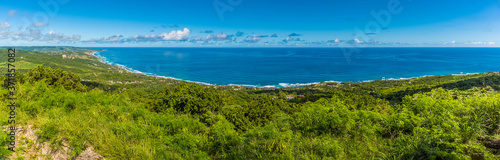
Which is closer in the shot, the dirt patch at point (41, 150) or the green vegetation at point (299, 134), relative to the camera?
the green vegetation at point (299, 134)

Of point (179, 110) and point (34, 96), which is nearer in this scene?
point (34, 96)

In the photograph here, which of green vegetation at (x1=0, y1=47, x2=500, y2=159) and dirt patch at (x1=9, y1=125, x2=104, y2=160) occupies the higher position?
green vegetation at (x1=0, y1=47, x2=500, y2=159)

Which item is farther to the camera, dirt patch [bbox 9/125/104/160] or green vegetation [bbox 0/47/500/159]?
dirt patch [bbox 9/125/104/160]

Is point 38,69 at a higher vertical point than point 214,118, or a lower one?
higher

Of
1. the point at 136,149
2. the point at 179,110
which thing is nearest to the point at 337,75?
the point at 179,110

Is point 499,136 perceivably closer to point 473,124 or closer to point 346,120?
point 473,124

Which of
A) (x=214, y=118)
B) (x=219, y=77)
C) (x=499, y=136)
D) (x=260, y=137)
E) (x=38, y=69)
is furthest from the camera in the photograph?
(x=219, y=77)

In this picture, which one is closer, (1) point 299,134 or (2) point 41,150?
(2) point 41,150

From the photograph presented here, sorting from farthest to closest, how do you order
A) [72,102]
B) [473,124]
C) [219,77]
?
1. [219,77]
2. [72,102]
3. [473,124]

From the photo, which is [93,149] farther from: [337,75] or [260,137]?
[337,75]

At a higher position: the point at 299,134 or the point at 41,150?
the point at 299,134

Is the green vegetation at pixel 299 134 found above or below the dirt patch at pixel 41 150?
above
